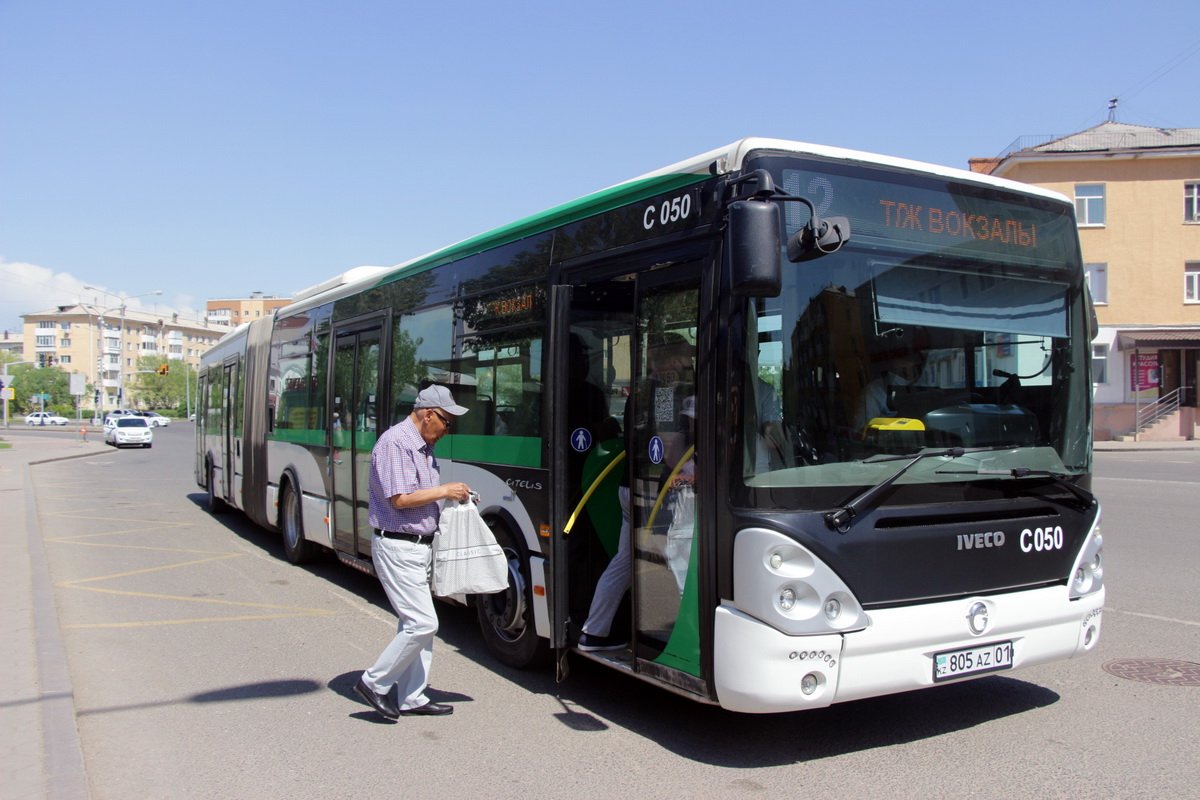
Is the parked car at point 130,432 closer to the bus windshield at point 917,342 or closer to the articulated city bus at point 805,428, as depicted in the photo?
the articulated city bus at point 805,428

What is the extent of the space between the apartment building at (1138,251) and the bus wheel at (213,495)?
3249 centimetres

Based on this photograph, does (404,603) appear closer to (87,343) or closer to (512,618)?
(512,618)

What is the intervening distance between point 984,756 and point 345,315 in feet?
24.1

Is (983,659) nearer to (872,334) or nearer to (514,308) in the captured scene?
(872,334)

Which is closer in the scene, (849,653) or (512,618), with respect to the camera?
(849,653)

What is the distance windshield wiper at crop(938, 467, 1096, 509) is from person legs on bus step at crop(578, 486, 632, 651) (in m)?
1.90

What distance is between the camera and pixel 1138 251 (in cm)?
3825

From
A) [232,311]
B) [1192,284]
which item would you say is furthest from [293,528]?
[232,311]

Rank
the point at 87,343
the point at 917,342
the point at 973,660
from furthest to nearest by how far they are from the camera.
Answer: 1. the point at 87,343
2. the point at 917,342
3. the point at 973,660

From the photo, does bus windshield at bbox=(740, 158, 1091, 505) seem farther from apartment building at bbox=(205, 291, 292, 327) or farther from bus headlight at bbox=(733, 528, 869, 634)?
apartment building at bbox=(205, 291, 292, 327)

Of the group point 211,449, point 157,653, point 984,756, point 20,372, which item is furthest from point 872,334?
point 20,372

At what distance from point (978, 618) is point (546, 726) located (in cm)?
241

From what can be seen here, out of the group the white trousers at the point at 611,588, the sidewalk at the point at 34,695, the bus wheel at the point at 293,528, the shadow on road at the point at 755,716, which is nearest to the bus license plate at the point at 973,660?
the shadow on road at the point at 755,716

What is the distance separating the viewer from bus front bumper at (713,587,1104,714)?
4465mm
